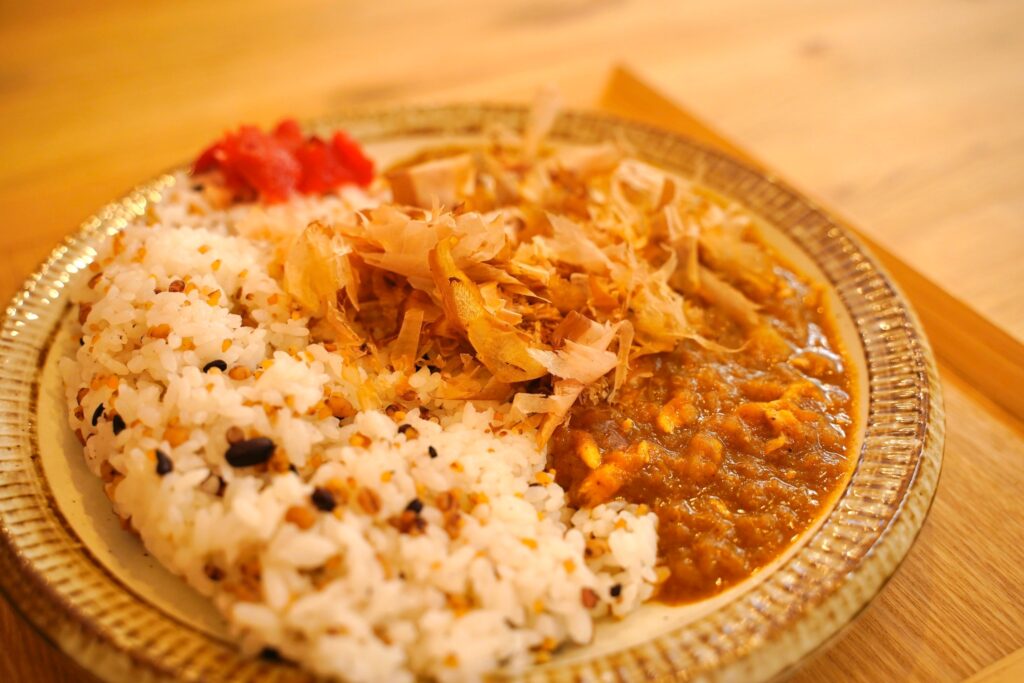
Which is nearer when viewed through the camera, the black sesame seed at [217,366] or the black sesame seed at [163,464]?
the black sesame seed at [163,464]

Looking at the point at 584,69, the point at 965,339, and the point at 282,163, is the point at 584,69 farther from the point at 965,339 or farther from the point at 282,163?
the point at 965,339

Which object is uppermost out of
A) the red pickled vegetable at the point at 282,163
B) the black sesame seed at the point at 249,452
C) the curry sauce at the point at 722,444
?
the red pickled vegetable at the point at 282,163

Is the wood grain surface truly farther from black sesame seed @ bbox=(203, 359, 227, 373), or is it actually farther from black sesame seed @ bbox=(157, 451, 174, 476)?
black sesame seed @ bbox=(157, 451, 174, 476)

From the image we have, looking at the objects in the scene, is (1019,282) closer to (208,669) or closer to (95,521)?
(208,669)

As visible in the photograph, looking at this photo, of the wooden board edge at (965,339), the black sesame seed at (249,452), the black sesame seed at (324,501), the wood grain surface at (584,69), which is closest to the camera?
the black sesame seed at (324,501)

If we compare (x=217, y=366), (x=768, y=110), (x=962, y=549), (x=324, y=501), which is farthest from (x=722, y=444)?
(x=768, y=110)

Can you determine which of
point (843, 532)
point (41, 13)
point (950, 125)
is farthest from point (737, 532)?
point (41, 13)

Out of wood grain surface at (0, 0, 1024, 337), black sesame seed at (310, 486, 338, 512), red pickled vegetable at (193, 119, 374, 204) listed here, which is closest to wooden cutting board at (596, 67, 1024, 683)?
wood grain surface at (0, 0, 1024, 337)

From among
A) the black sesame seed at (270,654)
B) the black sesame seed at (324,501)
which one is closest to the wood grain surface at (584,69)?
the black sesame seed at (324,501)

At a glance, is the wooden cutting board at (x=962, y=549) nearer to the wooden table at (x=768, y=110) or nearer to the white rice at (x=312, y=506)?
the wooden table at (x=768, y=110)
